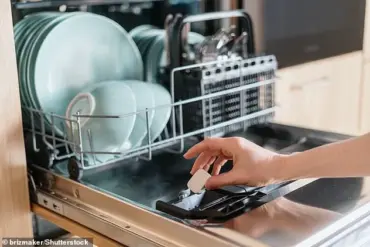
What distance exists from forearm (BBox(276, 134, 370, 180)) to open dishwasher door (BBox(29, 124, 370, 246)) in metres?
0.06

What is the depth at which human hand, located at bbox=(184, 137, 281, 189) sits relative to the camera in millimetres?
766

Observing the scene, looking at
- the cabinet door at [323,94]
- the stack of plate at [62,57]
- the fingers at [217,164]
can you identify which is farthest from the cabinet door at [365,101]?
the fingers at [217,164]

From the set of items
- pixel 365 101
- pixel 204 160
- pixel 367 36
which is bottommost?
pixel 365 101

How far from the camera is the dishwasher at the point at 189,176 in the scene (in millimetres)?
728

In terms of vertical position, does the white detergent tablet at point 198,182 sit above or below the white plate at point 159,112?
below

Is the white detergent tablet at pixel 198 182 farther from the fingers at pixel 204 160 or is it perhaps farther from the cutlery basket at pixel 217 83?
the cutlery basket at pixel 217 83

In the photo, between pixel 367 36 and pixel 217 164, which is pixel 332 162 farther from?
pixel 367 36

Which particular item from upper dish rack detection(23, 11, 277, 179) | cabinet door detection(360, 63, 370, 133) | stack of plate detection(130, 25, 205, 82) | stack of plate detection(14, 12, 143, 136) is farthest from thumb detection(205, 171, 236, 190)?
cabinet door detection(360, 63, 370, 133)

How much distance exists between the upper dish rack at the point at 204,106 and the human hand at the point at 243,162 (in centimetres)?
15

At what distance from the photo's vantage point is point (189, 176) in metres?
0.94

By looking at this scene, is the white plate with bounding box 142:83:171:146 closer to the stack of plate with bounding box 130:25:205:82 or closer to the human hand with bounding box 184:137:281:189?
the stack of plate with bounding box 130:25:205:82

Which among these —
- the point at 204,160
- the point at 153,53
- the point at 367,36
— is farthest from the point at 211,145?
the point at 367,36

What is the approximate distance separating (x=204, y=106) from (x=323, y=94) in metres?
0.68

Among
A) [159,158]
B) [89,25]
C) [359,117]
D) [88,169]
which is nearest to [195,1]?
[89,25]
